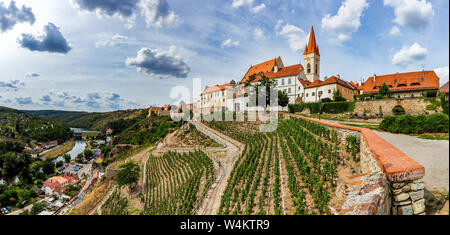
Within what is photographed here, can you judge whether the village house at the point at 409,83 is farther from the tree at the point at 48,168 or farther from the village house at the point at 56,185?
the tree at the point at 48,168

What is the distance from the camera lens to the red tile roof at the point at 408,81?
86.3ft

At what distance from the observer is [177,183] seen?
1850cm

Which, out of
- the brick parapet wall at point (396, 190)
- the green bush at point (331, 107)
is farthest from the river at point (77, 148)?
the brick parapet wall at point (396, 190)

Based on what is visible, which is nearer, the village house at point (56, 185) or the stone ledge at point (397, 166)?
the stone ledge at point (397, 166)

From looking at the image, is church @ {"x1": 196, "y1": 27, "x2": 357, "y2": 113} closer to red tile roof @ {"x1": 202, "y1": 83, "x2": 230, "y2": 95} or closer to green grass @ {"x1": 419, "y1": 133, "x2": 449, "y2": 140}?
red tile roof @ {"x1": 202, "y1": 83, "x2": 230, "y2": 95}

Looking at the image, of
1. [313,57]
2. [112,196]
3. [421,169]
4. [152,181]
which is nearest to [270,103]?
[313,57]

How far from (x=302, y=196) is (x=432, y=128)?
792cm

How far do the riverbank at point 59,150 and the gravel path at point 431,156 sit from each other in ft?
362

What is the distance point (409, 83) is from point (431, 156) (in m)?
30.0

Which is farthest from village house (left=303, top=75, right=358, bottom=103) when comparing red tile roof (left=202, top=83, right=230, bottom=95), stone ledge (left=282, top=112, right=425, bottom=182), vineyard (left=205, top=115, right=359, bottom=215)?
stone ledge (left=282, top=112, right=425, bottom=182)

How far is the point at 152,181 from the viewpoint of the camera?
24.0 meters

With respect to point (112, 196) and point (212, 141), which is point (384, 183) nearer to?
point (212, 141)

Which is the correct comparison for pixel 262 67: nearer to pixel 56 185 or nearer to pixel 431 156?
pixel 431 156

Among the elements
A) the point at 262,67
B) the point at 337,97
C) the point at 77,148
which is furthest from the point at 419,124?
the point at 77,148
